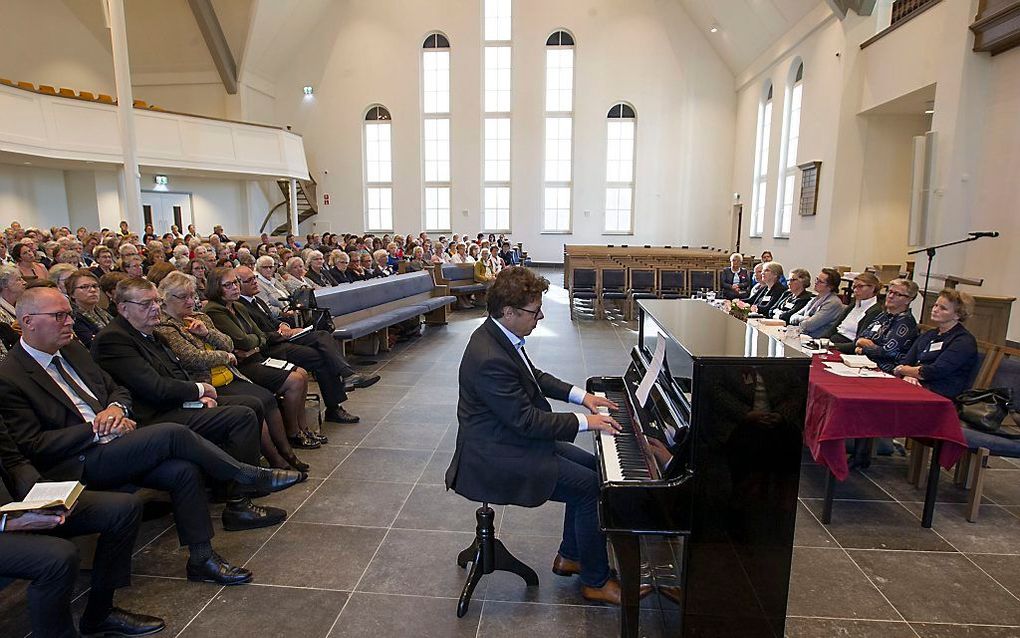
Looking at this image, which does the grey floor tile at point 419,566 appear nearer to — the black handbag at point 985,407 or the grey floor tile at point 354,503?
the grey floor tile at point 354,503

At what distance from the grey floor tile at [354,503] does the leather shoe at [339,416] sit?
106 cm

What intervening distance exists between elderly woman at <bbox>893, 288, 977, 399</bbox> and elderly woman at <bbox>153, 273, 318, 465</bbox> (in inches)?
153

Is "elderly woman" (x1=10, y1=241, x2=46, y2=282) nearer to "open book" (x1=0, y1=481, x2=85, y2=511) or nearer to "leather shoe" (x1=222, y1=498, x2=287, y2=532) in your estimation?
"leather shoe" (x1=222, y1=498, x2=287, y2=532)

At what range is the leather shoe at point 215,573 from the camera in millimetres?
2492

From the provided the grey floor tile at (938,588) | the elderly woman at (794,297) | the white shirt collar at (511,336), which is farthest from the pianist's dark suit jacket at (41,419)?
the elderly woman at (794,297)

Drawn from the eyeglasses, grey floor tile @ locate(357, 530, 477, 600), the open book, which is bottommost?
grey floor tile @ locate(357, 530, 477, 600)

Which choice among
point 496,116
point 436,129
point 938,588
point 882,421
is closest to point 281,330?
point 882,421

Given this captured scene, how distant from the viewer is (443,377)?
234 inches

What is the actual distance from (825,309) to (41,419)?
5299mm

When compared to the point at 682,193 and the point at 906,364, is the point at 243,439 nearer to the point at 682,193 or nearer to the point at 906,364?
the point at 906,364

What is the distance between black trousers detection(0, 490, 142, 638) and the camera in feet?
6.10

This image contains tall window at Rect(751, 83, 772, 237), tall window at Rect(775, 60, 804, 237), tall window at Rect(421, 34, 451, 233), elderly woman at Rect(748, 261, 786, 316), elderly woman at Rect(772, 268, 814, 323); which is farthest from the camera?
tall window at Rect(421, 34, 451, 233)

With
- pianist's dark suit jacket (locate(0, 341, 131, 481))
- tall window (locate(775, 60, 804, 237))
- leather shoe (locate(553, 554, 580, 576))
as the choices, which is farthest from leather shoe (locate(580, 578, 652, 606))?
tall window (locate(775, 60, 804, 237))

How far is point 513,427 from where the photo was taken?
213 centimetres
